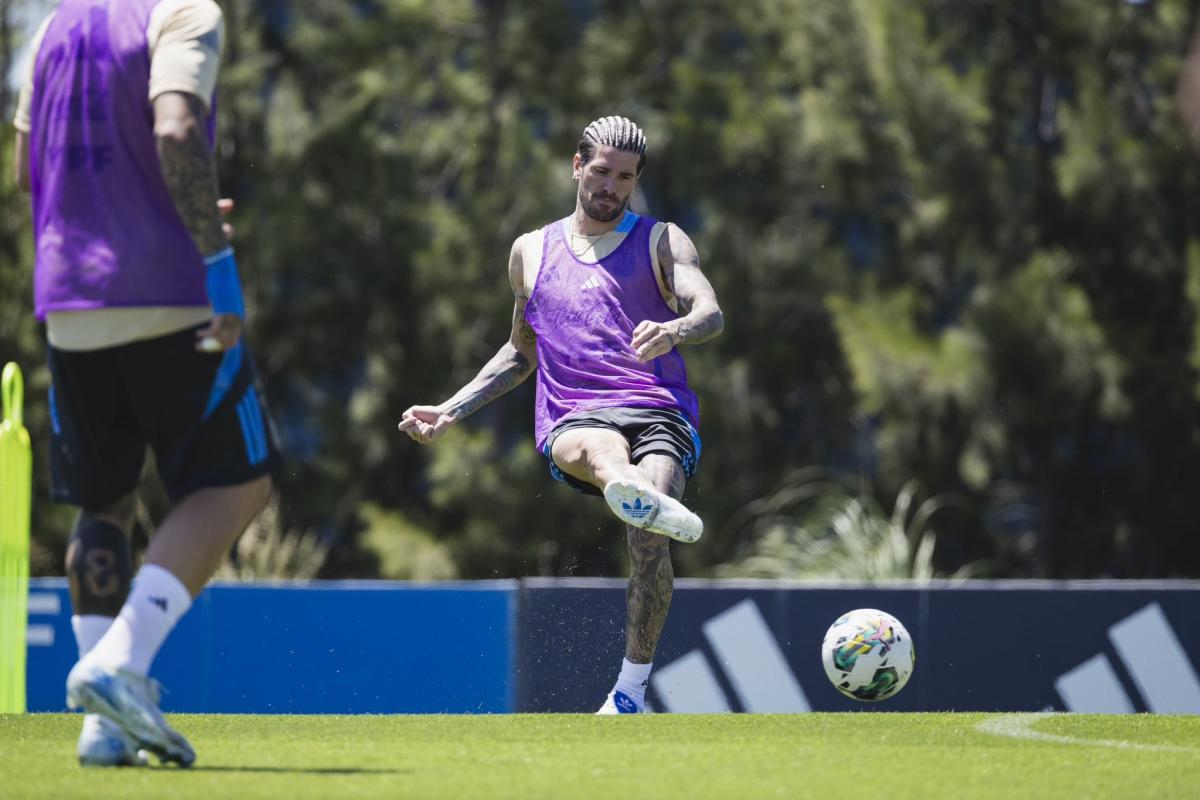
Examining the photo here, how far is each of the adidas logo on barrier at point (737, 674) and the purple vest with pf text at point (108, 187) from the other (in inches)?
198

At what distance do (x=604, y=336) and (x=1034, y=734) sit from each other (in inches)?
74.7

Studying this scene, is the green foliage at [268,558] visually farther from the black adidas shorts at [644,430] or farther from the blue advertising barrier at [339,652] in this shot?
the black adidas shorts at [644,430]

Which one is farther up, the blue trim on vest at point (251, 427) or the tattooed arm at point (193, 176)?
the tattooed arm at point (193, 176)

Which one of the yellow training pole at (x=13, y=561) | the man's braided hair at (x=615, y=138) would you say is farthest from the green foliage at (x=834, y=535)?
the man's braided hair at (x=615, y=138)

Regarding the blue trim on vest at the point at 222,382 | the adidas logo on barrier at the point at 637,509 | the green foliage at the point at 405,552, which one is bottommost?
the green foliage at the point at 405,552

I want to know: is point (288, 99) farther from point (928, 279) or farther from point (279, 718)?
point (279, 718)

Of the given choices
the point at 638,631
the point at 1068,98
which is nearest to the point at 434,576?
the point at 1068,98

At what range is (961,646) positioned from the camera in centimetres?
876

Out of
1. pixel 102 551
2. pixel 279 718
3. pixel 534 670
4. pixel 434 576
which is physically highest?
pixel 102 551

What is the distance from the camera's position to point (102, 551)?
4137mm

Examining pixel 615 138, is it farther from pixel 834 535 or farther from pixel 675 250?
pixel 834 535

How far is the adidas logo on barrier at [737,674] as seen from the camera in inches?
339

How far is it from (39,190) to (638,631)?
2.65 metres

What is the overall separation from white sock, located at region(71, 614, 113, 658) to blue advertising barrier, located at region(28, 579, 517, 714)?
14.8 feet
